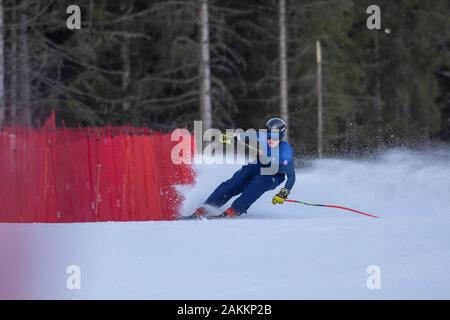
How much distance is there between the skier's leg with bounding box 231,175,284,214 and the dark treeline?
10.4 metres

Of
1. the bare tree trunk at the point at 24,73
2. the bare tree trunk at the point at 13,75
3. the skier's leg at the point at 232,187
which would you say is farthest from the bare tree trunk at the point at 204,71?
the skier's leg at the point at 232,187

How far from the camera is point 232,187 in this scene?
40.5 feet

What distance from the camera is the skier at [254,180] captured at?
39.7 ft


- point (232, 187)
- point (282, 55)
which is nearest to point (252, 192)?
point (232, 187)

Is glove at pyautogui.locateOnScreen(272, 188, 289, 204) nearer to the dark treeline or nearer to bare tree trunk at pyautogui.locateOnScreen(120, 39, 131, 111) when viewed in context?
the dark treeline

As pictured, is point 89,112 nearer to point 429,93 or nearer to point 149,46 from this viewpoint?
point 149,46

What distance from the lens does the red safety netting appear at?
1112cm

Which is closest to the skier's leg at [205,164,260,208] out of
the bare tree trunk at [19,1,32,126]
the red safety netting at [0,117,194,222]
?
the red safety netting at [0,117,194,222]

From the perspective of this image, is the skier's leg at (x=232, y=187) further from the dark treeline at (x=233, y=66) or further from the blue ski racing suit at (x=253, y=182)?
the dark treeline at (x=233, y=66)

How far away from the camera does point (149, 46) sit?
29797mm

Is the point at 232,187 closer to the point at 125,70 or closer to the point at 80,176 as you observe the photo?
the point at 80,176

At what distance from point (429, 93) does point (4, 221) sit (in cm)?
2973

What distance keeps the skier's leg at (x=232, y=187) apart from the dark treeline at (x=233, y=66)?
10341 mm

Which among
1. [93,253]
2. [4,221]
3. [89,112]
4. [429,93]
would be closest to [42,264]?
[93,253]
